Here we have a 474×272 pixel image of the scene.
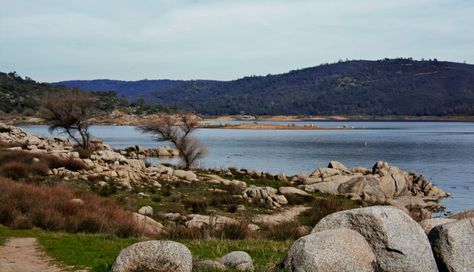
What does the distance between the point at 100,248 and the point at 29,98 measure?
13799 centimetres

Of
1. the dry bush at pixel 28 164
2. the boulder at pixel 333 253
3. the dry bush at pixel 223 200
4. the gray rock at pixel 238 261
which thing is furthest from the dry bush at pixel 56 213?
the dry bush at pixel 28 164

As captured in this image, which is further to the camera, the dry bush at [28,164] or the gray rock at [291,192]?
the gray rock at [291,192]

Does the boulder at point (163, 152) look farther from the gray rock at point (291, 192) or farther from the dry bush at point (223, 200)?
the dry bush at point (223, 200)

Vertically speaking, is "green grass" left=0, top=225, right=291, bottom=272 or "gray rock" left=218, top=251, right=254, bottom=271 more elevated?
"gray rock" left=218, top=251, right=254, bottom=271

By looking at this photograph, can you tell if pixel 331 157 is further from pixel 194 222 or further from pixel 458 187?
pixel 194 222

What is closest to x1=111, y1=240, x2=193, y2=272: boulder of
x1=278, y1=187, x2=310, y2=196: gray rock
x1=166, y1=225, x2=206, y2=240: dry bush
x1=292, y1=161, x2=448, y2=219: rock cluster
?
x1=166, y1=225, x2=206, y2=240: dry bush

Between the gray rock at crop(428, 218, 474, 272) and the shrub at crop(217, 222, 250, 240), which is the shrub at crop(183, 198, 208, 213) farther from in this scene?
the gray rock at crop(428, 218, 474, 272)

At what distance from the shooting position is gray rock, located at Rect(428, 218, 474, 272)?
1000cm

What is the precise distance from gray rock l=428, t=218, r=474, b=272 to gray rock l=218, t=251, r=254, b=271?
3418 mm

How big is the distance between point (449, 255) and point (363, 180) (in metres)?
28.6

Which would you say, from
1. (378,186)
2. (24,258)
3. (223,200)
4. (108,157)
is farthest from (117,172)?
(24,258)

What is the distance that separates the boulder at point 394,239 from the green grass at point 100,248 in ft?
6.08

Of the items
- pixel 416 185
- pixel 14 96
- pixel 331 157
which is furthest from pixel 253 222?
pixel 14 96

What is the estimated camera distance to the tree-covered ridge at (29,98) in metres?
131
